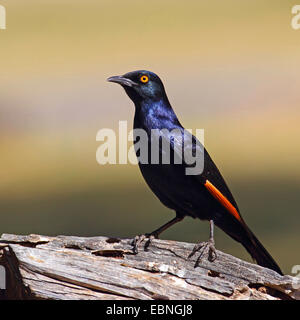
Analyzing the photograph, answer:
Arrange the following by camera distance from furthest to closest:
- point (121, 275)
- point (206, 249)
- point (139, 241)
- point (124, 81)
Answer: point (124, 81), point (139, 241), point (206, 249), point (121, 275)

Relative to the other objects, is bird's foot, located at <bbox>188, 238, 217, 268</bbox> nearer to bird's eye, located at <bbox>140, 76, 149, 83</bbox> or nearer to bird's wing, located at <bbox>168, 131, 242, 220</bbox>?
bird's wing, located at <bbox>168, 131, 242, 220</bbox>

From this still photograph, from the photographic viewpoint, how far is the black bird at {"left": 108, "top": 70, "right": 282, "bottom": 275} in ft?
15.0

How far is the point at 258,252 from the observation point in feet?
15.4

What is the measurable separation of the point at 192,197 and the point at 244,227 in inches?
15.1

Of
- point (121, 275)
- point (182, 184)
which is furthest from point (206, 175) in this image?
point (121, 275)

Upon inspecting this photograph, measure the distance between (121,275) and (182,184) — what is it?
748 mm

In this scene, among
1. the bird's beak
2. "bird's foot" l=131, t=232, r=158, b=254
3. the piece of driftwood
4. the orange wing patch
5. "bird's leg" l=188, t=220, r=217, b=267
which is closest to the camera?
the piece of driftwood

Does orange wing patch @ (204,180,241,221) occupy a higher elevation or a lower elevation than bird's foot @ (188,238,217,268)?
higher

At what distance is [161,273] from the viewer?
423cm

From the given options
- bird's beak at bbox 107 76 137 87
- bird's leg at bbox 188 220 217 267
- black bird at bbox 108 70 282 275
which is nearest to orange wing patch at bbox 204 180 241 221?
black bird at bbox 108 70 282 275

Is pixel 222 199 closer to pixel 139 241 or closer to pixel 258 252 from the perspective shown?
pixel 258 252
